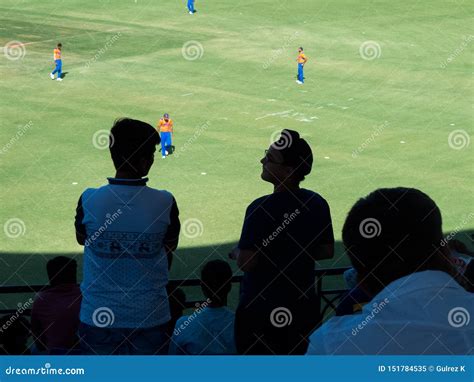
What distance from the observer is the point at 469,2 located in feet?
154

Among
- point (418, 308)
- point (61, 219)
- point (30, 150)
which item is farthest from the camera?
point (30, 150)

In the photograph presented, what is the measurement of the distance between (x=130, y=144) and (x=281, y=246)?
1.15 meters

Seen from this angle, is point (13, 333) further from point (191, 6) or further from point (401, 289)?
point (191, 6)

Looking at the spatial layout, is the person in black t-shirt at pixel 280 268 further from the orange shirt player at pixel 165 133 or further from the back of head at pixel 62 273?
the orange shirt player at pixel 165 133

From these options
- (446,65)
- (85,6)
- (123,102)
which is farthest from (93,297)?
(85,6)

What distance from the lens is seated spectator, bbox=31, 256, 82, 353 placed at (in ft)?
22.6

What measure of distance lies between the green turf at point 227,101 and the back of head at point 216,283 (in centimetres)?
874

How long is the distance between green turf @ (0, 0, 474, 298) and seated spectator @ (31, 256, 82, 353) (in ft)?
26.4

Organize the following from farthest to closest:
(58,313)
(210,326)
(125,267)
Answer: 1. (58,313)
2. (210,326)
3. (125,267)

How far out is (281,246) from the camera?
18.3 ft

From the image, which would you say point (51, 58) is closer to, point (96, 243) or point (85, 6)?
point (85, 6)

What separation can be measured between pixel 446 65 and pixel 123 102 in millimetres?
14354

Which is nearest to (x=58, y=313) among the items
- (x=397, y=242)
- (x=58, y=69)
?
(x=397, y=242)

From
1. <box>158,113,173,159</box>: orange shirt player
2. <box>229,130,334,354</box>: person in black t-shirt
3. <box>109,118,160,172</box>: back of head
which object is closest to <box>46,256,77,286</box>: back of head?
<box>229,130,334,354</box>: person in black t-shirt
